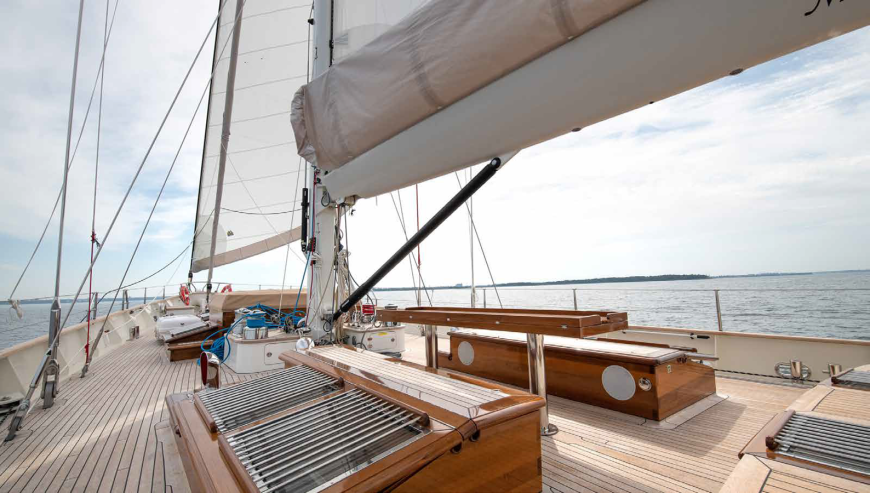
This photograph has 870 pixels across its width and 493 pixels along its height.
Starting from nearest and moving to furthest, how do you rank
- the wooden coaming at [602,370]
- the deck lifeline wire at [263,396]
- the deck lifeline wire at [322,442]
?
1. the deck lifeline wire at [322,442]
2. the deck lifeline wire at [263,396]
3. the wooden coaming at [602,370]

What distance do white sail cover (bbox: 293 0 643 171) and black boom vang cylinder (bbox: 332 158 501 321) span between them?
36cm

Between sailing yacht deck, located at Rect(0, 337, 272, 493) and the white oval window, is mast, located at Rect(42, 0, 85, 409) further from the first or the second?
the white oval window

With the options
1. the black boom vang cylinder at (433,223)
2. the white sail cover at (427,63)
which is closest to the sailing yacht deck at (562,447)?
the black boom vang cylinder at (433,223)

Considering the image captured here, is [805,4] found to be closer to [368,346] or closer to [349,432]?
[349,432]

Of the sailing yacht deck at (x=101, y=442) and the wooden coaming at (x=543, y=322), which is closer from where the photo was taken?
the sailing yacht deck at (x=101, y=442)

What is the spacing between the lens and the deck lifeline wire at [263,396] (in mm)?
1532

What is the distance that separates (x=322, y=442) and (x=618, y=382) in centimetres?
214

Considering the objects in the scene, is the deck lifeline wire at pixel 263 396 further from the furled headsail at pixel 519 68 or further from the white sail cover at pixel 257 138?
the white sail cover at pixel 257 138

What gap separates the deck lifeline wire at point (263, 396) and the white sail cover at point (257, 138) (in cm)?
447

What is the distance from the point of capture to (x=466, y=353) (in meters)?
3.65

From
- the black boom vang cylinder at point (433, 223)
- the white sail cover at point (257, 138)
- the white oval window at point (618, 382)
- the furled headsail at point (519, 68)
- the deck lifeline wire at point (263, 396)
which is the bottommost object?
the white oval window at point (618, 382)

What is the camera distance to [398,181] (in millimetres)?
2242

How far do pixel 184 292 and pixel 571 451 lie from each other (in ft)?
43.1

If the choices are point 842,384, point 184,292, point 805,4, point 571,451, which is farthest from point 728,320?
point 184,292
